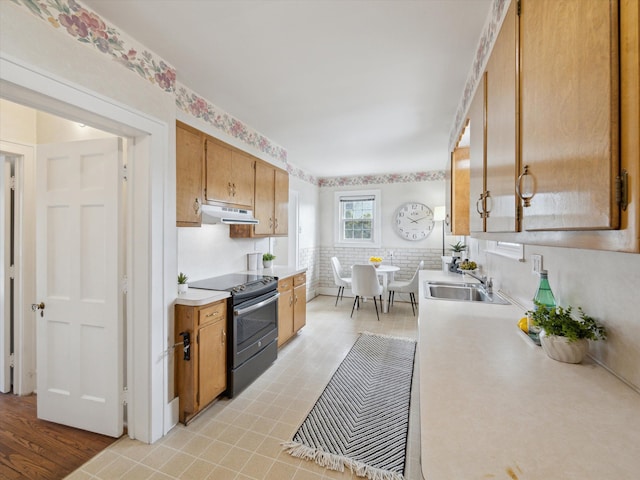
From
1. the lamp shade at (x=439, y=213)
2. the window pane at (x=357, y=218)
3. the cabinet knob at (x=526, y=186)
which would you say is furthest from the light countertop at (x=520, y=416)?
the window pane at (x=357, y=218)

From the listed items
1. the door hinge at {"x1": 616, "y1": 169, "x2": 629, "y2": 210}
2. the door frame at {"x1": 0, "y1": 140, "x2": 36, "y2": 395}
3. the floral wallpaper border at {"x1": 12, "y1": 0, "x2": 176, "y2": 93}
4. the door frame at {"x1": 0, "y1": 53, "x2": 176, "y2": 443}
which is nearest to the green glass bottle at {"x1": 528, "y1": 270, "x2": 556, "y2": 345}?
the door hinge at {"x1": 616, "y1": 169, "x2": 629, "y2": 210}

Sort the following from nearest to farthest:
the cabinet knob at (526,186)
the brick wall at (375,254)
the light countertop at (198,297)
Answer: the cabinet knob at (526,186), the light countertop at (198,297), the brick wall at (375,254)

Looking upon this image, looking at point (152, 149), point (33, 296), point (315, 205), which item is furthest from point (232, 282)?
point (315, 205)

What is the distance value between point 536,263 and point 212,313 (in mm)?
2116

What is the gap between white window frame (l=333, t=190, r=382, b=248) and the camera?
19.0ft

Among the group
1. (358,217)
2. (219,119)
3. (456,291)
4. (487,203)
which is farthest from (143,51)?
(358,217)

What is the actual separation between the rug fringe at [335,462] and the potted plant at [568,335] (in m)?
1.12

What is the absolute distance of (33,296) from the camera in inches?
→ 93.1

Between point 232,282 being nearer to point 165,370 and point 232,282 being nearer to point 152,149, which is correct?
point 165,370

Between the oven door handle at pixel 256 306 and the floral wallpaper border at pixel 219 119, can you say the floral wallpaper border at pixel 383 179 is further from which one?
the oven door handle at pixel 256 306

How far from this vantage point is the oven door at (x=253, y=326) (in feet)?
7.72

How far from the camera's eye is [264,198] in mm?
3373

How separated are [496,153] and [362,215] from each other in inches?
190

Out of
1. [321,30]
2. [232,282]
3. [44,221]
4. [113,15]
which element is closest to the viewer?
[113,15]
